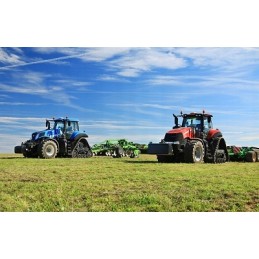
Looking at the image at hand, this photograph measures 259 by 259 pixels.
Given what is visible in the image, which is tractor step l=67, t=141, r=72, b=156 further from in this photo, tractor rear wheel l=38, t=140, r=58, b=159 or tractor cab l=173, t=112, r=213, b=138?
tractor cab l=173, t=112, r=213, b=138

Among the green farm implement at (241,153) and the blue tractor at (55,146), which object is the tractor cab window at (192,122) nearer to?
the green farm implement at (241,153)

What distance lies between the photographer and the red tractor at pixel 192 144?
12259 millimetres

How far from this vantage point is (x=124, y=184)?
303 inches

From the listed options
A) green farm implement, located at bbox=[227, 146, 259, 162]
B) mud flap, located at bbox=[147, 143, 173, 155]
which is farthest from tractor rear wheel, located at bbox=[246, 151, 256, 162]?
mud flap, located at bbox=[147, 143, 173, 155]

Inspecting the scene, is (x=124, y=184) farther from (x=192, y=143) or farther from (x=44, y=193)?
(x=192, y=143)

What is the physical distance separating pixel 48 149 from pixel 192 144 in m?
5.02

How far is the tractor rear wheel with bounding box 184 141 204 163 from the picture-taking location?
12.4 metres

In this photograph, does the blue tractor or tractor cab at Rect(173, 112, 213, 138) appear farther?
the blue tractor

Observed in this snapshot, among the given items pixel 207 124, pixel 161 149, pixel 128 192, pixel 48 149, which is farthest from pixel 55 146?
pixel 128 192

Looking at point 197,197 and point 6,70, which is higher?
point 6,70

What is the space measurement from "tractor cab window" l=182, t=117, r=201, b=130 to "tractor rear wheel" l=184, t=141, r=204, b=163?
0.55 meters
